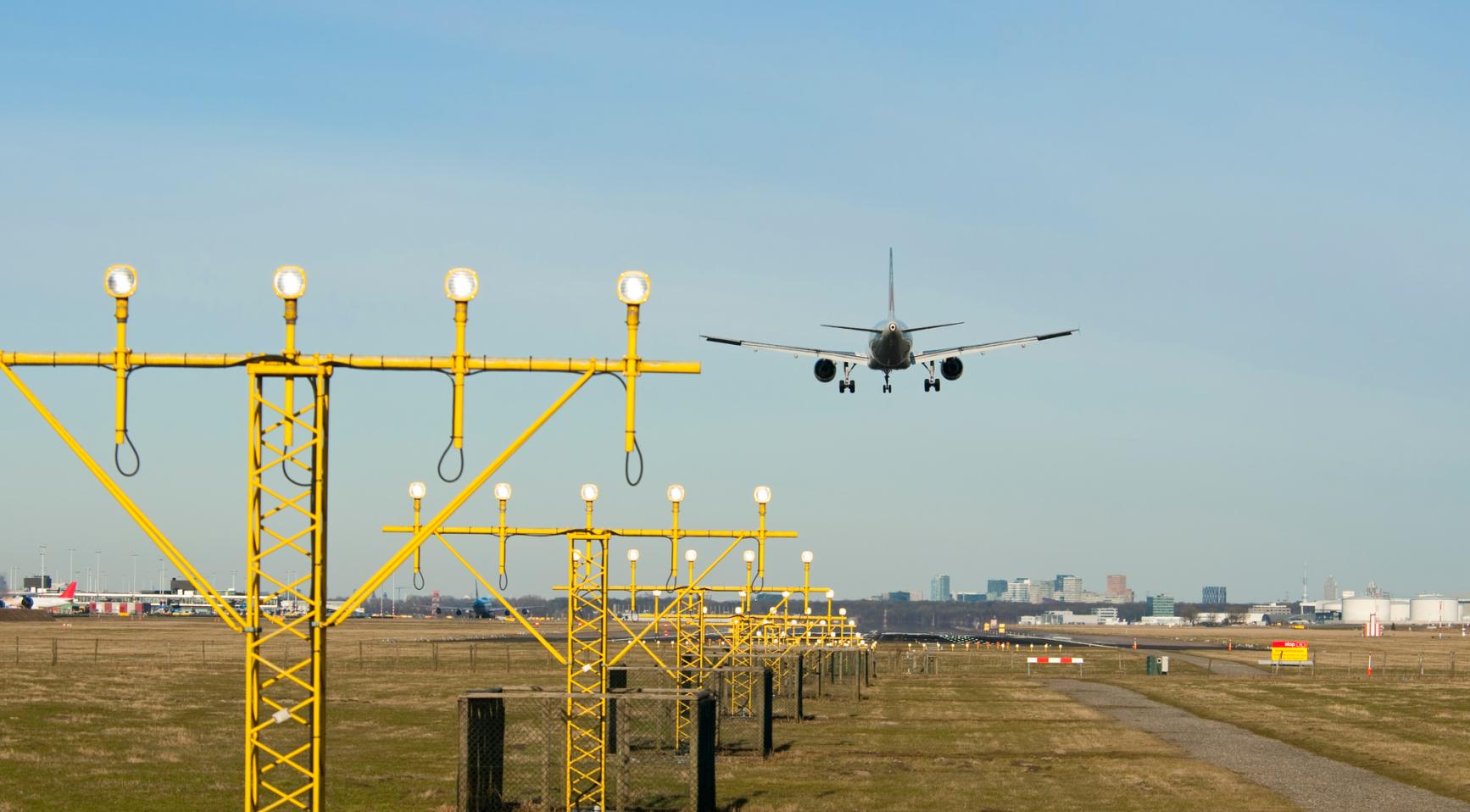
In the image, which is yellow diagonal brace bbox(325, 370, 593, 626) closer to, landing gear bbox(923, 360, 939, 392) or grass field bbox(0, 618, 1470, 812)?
grass field bbox(0, 618, 1470, 812)

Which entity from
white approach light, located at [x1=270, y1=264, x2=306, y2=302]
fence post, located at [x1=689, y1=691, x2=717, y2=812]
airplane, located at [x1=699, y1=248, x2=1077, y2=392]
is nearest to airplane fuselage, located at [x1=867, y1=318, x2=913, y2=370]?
airplane, located at [x1=699, y1=248, x2=1077, y2=392]

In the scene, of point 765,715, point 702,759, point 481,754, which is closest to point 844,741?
point 765,715

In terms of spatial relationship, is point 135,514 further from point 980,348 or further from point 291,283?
point 980,348

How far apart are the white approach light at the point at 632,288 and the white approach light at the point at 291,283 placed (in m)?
3.92

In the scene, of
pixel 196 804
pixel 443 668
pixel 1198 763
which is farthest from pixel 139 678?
pixel 1198 763

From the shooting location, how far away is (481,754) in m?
28.3

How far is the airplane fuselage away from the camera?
230ft

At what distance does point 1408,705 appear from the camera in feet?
215

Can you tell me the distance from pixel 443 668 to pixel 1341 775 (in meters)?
61.9

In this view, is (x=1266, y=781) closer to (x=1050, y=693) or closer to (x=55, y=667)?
(x=1050, y=693)

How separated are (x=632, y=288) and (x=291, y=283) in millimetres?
4207

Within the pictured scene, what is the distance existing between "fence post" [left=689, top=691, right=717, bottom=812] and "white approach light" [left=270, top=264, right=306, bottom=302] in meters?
11.7

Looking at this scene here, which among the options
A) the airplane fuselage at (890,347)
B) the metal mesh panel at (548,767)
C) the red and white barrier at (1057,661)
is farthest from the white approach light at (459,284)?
the red and white barrier at (1057,661)

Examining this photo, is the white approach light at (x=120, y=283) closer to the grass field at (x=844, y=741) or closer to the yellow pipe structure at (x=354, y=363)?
the yellow pipe structure at (x=354, y=363)
